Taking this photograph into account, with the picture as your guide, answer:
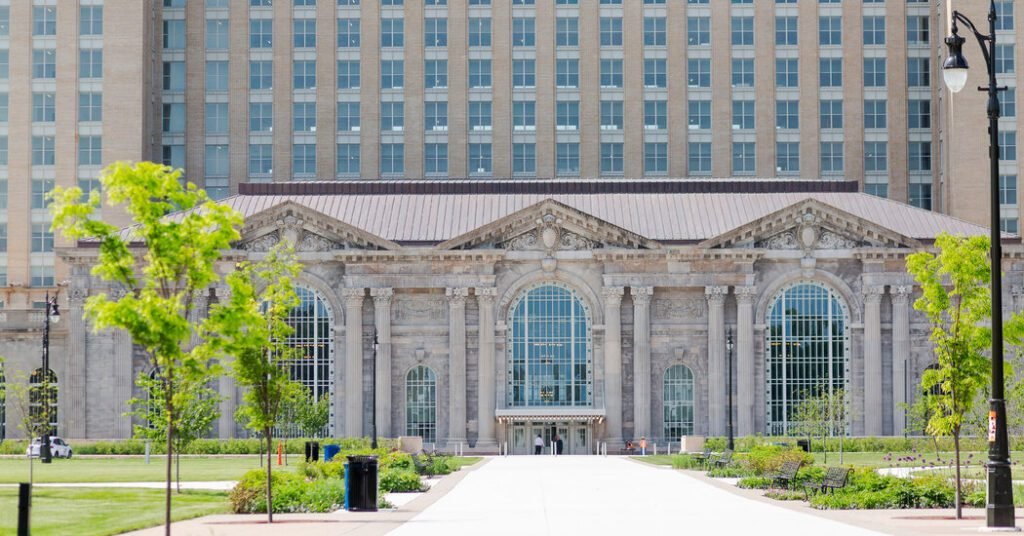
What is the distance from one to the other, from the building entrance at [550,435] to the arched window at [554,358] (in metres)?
1.30

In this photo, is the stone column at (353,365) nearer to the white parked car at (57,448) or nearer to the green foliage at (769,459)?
the white parked car at (57,448)

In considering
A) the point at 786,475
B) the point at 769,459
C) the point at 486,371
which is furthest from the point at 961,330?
the point at 486,371

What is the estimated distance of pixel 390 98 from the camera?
120 m

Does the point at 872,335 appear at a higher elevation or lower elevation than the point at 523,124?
lower

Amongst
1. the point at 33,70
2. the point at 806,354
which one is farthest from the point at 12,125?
the point at 806,354

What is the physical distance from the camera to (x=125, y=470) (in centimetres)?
6838

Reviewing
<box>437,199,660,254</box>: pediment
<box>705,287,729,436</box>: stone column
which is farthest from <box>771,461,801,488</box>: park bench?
<box>437,199,660,254</box>: pediment

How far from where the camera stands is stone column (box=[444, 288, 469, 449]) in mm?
100750

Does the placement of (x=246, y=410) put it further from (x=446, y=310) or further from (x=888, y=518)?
(x=446, y=310)

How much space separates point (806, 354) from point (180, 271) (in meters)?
74.4

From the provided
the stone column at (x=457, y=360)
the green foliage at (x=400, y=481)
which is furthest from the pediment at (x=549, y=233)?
the green foliage at (x=400, y=481)

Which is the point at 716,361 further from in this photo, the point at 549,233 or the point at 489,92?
the point at 489,92

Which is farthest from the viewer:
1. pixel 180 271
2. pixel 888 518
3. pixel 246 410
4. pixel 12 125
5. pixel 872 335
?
pixel 12 125

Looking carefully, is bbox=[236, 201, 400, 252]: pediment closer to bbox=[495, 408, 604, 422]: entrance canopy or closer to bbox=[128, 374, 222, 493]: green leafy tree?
bbox=[495, 408, 604, 422]: entrance canopy
